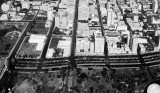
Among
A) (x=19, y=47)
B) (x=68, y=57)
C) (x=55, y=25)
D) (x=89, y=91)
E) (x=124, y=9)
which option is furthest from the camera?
(x=124, y=9)

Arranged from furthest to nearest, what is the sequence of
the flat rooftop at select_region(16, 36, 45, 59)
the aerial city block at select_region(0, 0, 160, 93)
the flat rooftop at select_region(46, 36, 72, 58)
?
the flat rooftop at select_region(46, 36, 72, 58), the flat rooftop at select_region(16, 36, 45, 59), the aerial city block at select_region(0, 0, 160, 93)

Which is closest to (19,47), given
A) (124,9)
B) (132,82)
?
(132,82)

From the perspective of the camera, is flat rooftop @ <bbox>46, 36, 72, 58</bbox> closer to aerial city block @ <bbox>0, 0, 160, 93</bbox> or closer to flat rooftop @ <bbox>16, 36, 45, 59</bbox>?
aerial city block @ <bbox>0, 0, 160, 93</bbox>

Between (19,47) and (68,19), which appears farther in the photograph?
(68,19)

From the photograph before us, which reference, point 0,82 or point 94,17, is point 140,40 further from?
point 0,82

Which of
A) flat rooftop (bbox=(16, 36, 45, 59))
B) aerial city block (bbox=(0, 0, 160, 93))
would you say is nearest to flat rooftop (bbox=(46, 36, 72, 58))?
aerial city block (bbox=(0, 0, 160, 93))

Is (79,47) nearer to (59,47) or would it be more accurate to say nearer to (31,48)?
(59,47)

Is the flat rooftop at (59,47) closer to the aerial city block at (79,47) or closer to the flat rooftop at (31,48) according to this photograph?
the aerial city block at (79,47)

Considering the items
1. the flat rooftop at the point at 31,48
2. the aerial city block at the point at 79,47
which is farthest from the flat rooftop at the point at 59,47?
the flat rooftop at the point at 31,48
